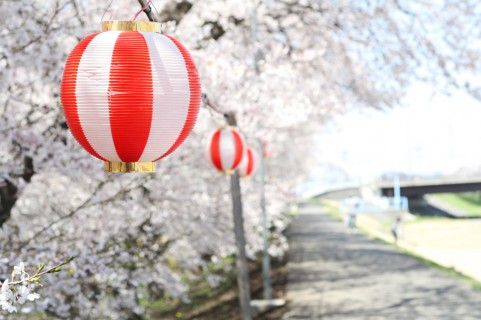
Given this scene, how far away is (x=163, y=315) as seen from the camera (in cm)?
1739

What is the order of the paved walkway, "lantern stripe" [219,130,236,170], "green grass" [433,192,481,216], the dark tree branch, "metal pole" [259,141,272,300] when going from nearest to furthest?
the dark tree branch → "lantern stripe" [219,130,236,170] → the paved walkway → "metal pole" [259,141,272,300] → "green grass" [433,192,481,216]

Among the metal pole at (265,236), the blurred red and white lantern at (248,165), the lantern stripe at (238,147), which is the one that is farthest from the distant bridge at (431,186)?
the lantern stripe at (238,147)

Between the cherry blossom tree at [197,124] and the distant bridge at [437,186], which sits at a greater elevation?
the cherry blossom tree at [197,124]

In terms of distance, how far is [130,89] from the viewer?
4.34m

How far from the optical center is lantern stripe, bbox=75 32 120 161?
436 cm

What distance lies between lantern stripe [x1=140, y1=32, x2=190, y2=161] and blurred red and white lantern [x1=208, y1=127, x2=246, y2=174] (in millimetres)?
6325

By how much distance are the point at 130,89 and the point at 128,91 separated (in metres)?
0.02

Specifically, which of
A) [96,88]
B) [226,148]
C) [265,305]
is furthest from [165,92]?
[265,305]

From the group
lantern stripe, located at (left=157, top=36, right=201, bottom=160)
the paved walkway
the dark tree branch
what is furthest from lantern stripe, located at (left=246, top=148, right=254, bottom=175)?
lantern stripe, located at (left=157, top=36, right=201, bottom=160)

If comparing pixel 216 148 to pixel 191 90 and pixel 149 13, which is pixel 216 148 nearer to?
pixel 149 13

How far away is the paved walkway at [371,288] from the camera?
46.1 feet

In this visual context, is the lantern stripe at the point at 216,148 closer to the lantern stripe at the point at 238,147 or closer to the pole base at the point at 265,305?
the lantern stripe at the point at 238,147

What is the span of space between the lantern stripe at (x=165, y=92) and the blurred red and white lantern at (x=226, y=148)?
6325mm

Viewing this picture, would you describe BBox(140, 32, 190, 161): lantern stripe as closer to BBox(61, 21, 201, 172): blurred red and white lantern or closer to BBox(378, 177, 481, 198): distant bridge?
BBox(61, 21, 201, 172): blurred red and white lantern
